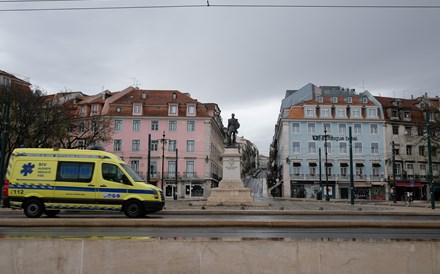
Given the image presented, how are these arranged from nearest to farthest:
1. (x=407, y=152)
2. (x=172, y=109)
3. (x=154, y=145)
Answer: (x=154, y=145)
(x=172, y=109)
(x=407, y=152)

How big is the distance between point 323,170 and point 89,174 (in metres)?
53.0

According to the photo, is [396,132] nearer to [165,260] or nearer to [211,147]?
[211,147]

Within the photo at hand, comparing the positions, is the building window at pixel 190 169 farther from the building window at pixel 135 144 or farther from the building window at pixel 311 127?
the building window at pixel 311 127

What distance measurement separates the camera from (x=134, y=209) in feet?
49.6

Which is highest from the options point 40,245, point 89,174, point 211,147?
point 211,147

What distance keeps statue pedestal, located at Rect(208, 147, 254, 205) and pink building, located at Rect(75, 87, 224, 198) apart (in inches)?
1226

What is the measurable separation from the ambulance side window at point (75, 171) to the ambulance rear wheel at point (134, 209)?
1.82 metres

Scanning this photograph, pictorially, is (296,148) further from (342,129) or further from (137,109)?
(137,109)

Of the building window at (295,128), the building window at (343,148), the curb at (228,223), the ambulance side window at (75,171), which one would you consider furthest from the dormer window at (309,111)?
the curb at (228,223)

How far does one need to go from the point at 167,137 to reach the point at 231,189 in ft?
115

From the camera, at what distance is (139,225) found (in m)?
8.80

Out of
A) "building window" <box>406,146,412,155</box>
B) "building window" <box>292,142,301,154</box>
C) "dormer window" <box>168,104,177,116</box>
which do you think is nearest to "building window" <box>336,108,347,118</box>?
"building window" <box>292,142,301,154</box>

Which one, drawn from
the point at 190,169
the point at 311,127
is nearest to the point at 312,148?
the point at 311,127

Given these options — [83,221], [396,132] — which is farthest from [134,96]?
[83,221]
